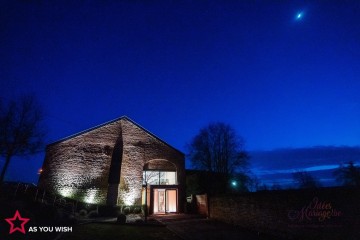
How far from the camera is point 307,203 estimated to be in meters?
9.00

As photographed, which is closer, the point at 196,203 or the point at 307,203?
the point at 307,203

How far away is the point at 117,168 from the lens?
24.0m

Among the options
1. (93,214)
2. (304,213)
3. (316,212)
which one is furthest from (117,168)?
(316,212)

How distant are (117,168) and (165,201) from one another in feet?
20.8

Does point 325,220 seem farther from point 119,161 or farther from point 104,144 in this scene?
point 104,144

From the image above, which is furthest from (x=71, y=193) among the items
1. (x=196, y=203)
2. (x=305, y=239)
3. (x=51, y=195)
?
(x=305, y=239)

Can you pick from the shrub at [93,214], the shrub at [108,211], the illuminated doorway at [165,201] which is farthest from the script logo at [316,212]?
the shrub at [108,211]

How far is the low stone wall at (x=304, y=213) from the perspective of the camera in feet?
25.0

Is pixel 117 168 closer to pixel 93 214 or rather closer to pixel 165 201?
pixel 93 214

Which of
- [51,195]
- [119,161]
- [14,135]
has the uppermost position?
[14,135]

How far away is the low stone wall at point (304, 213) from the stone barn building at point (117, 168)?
12058 millimetres

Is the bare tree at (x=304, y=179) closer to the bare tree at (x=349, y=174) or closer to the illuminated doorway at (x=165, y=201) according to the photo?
the bare tree at (x=349, y=174)

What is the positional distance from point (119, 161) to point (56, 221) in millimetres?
11871

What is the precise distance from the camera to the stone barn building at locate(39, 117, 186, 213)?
22172mm
